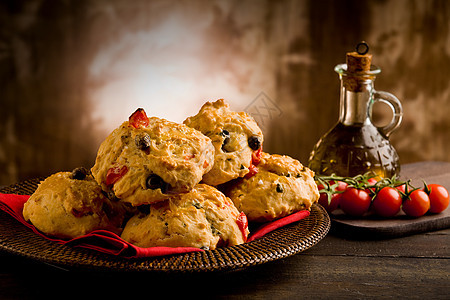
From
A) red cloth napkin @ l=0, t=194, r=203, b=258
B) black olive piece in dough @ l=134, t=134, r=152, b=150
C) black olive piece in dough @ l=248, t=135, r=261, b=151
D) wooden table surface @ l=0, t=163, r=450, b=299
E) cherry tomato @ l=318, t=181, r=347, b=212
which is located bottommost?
wooden table surface @ l=0, t=163, r=450, b=299

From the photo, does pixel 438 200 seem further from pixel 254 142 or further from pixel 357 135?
pixel 254 142

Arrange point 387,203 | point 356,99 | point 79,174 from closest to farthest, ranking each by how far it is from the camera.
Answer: point 79,174
point 387,203
point 356,99

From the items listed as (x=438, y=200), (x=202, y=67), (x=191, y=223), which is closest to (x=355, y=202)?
(x=438, y=200)

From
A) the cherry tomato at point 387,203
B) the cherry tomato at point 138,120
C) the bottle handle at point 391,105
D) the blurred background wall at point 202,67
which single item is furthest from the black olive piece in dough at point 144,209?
the blurred background wall at point 202,67

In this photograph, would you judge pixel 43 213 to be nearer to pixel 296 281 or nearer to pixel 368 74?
pixel 296 281

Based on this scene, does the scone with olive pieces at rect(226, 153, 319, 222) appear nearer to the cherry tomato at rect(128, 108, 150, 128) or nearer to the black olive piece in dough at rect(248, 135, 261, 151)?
the black olive piece in dough at rect(248, 135, 261, 151)

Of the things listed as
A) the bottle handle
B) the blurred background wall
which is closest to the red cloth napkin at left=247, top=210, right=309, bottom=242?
the bottle handle

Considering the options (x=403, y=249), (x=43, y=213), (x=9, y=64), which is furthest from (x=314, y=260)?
(x=9, y=64)
